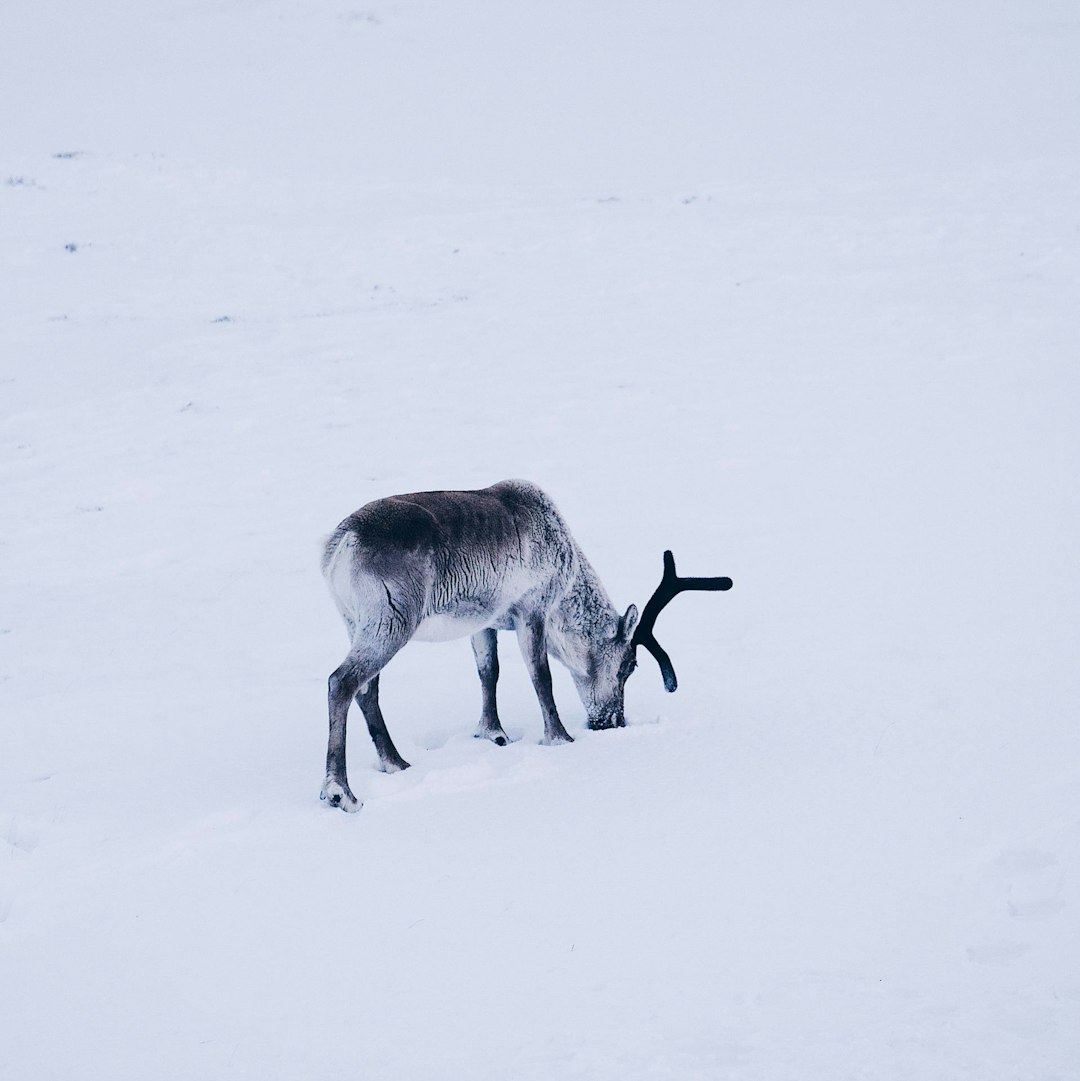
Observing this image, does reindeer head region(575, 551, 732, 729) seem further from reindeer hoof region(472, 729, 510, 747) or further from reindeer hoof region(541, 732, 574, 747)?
reindeer hoof region(472, 729, 510, 747)

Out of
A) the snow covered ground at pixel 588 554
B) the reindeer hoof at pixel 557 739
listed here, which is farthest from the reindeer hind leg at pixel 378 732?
the reindeer hoof at pixel 557 739

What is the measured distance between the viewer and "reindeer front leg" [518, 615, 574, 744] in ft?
22.6

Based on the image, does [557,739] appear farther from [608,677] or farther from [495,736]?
[608,677]

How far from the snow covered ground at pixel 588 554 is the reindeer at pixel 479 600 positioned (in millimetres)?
304

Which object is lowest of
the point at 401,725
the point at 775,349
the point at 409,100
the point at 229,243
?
the point at 401,725

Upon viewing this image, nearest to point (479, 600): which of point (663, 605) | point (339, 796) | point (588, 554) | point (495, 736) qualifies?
point (495, 736)

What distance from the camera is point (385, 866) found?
5184 mm

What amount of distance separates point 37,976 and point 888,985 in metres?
3.12

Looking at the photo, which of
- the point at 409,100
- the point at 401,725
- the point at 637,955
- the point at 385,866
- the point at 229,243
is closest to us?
the point at 637,955

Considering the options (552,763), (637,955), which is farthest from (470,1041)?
(552,763)

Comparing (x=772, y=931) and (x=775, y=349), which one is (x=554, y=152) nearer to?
(x=775, y=349)

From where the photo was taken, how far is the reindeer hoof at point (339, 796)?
5.75m

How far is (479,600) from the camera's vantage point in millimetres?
6664

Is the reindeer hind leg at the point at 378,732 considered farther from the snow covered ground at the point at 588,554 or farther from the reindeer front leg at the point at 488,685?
the reindeer front leg at the point at 488,685
